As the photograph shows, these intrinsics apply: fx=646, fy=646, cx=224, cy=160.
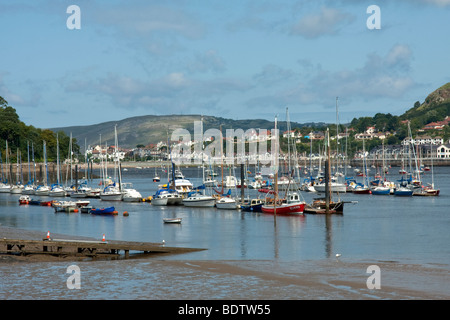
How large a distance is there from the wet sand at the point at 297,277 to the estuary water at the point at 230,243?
0.11 m

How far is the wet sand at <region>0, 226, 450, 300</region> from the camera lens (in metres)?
30.4

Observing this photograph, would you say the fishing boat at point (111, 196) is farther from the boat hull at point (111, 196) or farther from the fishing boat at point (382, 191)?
the fishing boat at point (382, 191)

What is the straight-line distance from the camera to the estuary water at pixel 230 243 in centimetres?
3170

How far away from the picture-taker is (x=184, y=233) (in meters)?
55.3

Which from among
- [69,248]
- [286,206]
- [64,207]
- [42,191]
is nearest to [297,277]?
[69,248]

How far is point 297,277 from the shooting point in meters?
34.4

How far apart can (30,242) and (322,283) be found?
18.2 m

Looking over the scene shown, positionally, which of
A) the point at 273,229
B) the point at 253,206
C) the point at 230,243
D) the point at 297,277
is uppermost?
the point at 253,206

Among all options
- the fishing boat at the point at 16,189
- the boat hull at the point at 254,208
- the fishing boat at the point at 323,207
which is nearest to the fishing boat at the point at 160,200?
the boat hull at the point at 254,208

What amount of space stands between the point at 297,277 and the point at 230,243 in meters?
14.6

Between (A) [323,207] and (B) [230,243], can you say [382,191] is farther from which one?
(B) [230,243]
